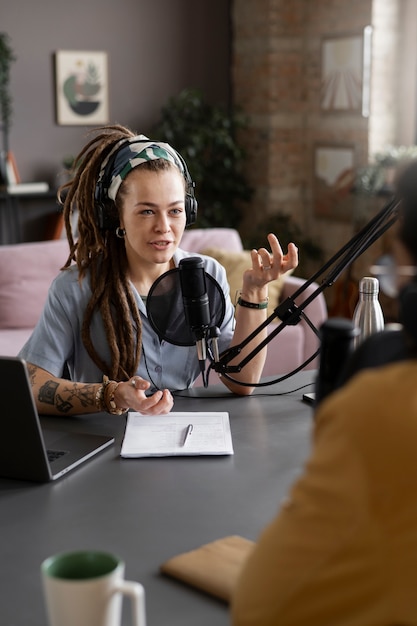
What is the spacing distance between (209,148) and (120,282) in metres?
4.30

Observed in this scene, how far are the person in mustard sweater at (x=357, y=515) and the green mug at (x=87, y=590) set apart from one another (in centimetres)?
13

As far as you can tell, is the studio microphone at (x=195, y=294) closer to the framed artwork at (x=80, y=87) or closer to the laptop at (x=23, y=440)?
the laptop at (x=23, y=440)

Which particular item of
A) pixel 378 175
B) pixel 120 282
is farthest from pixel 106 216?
pixel 378 175

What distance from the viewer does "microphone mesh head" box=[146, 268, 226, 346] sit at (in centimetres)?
181

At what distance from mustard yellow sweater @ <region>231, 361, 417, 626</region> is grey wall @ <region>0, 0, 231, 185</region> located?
5080mm

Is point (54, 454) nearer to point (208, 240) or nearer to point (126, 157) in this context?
point (126, 157)

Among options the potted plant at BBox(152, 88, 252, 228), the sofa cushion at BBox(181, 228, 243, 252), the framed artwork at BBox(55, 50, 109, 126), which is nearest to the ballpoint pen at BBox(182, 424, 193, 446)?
the sofa cushion at BBox(181, 228, 243, 252)

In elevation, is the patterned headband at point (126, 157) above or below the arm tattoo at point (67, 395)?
above

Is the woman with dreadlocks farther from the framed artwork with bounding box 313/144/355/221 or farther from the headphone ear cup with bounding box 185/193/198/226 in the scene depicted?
the framed artwork with bounding box 313/144/355/221

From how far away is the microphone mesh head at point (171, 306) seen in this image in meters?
1.81

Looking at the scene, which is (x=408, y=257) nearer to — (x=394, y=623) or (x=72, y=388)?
(x=394, y=623)

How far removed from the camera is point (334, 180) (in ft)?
19.7

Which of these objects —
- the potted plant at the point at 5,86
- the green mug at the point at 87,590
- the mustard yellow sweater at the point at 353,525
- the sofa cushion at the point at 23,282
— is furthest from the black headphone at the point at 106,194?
the potted plant at the point at 5,86

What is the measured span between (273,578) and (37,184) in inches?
205
